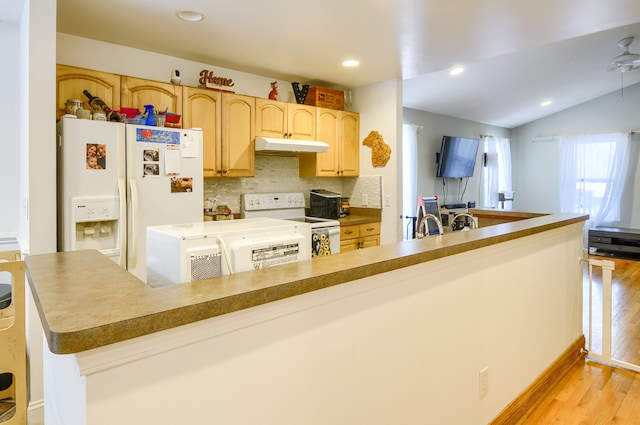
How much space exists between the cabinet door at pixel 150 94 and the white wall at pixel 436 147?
4.00m

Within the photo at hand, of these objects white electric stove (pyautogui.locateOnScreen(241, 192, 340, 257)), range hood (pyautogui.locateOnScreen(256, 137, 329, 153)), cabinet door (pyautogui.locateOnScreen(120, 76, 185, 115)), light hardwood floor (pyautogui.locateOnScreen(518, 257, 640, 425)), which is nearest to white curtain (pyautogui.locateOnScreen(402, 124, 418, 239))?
white electric stove (pyautogui.locateOnScreen(241, 192, 340, 257))

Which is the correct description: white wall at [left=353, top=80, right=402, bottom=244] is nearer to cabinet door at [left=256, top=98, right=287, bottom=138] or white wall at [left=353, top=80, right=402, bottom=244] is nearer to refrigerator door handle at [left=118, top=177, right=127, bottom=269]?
cabinet door at [left=256, top=98, right=287, bottom=138]

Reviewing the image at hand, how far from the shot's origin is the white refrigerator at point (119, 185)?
2.38m

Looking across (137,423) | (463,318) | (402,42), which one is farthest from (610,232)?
(137,423)

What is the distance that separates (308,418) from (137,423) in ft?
1.63

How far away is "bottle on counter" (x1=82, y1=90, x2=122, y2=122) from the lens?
2.72 metres

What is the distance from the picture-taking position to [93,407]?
738mm

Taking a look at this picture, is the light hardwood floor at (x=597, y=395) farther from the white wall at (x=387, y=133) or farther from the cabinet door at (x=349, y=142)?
the cabinet door at (x=349, y=142)

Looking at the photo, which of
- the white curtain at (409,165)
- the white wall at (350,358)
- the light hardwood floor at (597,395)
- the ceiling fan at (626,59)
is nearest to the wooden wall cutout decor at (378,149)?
the white curtain at (409,165)

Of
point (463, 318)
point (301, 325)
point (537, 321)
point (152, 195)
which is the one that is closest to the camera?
point (301, 325)

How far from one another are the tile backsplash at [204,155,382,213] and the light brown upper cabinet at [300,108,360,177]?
0.15 metres

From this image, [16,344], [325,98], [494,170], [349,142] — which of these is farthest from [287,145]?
[494,170]

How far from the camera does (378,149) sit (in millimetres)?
4441

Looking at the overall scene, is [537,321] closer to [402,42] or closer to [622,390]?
[622,390]
